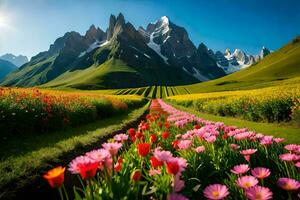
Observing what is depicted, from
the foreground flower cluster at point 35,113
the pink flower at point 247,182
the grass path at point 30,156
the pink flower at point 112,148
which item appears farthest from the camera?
the foreground flower cluster at point 35,113

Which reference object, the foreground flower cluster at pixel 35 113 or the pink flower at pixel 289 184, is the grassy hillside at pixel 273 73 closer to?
the foreground flower cluster at pixel 35 113

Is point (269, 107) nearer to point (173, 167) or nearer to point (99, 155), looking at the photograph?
point (99, 155)

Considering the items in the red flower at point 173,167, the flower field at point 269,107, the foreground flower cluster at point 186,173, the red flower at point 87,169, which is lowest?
the flower field at point 269,107

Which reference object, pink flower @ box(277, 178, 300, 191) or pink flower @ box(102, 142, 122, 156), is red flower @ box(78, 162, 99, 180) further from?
pink flower @ box(277, 178, 300, 191)

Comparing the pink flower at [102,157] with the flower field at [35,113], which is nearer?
the pink flower at [102,157]

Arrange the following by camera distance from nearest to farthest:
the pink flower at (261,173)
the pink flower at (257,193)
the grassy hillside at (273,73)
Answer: the pink flower at (257,193) < the pink flower at (261,173) < the grassy hillside at (273,73)

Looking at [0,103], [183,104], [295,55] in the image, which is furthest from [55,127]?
[295,55]

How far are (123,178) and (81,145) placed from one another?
8.18 metres

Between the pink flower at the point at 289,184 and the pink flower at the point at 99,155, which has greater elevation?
the pink flower at the point at 99,155

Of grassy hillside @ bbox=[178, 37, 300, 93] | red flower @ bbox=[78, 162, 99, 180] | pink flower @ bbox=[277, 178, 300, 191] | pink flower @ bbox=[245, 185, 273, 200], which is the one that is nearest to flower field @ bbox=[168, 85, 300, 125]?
pink flower @ bbox=[277, 178, 300, 191]

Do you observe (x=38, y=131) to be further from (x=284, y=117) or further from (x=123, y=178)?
(x=284, y=117)

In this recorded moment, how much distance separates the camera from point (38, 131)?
15.0m

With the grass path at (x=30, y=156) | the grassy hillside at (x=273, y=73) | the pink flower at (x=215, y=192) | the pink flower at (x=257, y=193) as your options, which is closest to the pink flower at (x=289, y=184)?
the pink flower at (x=257, y=193)

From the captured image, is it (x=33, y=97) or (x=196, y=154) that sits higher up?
(x=33, y=97)
